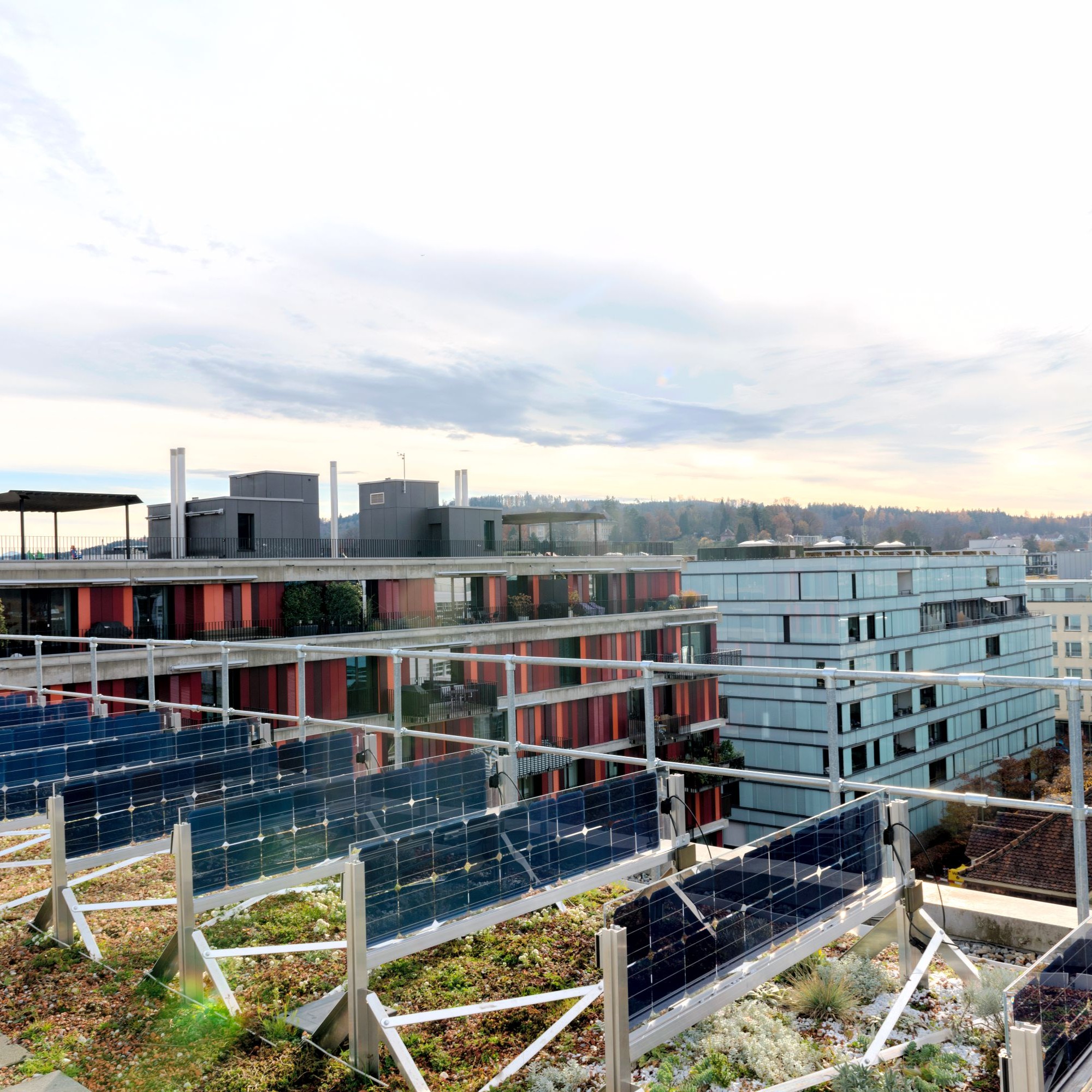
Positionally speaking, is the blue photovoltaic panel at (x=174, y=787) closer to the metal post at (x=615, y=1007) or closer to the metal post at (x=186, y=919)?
Result: the metal post at (x=186, y=919)

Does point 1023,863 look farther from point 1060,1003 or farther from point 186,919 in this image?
point 186,919

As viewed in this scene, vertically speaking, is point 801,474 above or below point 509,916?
above

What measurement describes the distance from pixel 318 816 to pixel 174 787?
1.10 metres

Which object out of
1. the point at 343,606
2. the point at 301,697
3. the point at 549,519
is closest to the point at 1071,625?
the point at 549,519

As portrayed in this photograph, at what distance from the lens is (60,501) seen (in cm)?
2719

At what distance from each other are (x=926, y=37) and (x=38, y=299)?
25.0m

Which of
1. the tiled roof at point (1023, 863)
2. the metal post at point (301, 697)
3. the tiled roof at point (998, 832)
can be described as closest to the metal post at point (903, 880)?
the metal post at point (301, 697)

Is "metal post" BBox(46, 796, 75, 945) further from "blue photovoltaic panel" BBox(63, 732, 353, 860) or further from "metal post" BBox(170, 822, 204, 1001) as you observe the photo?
"metal post" BBox(170, 822, 204, 1001)

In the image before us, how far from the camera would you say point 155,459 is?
3634 centimetres

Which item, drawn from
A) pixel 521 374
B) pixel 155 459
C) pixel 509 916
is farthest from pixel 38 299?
pixel 521 374

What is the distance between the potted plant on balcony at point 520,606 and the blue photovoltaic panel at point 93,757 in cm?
3065

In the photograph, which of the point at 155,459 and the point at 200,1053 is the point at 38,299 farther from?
the point at 200,1053

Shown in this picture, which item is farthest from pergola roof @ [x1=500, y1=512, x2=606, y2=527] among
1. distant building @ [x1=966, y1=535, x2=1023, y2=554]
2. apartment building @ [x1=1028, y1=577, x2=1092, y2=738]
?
apartment building @ [x1=1028, y1=577, x2=1092, y2=738]

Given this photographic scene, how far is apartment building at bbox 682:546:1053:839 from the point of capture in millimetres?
43031
